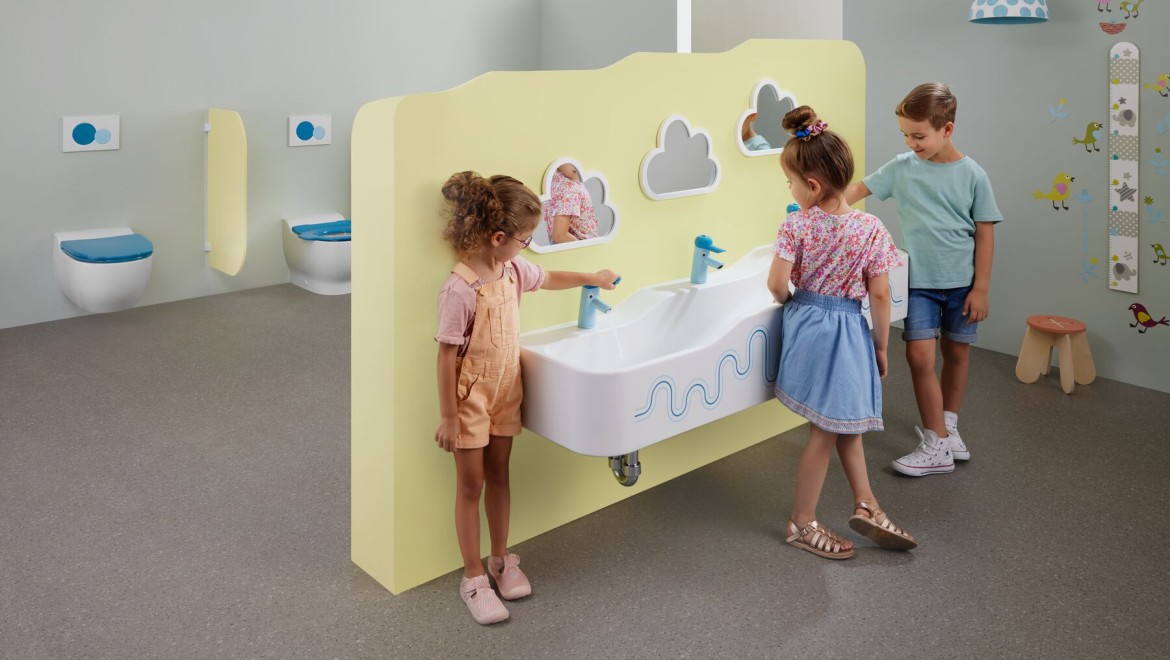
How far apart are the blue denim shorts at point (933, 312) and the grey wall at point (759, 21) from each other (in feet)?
8.63

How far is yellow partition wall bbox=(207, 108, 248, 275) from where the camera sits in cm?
489

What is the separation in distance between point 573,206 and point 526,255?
18 centimetres

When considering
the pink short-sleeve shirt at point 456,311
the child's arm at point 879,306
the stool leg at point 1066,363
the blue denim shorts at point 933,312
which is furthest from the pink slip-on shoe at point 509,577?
the stool leg at point 1066,363

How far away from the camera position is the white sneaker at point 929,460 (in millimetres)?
3146

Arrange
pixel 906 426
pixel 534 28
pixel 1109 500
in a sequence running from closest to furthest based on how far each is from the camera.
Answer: pixel 1109 500
pixel 906 426
pixel 534 28

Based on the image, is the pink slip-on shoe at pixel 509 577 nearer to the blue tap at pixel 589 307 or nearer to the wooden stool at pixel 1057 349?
the blue tap at pixel 589 307

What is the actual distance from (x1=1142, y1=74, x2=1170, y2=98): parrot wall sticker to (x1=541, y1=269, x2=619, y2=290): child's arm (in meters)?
2.54

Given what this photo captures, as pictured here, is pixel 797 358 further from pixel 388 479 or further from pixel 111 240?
pixel 111 240

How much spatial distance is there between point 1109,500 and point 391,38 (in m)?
4.42

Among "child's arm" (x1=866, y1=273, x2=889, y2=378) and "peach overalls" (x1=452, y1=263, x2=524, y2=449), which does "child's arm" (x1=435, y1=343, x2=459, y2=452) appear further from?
"child's arm" (x1=866, y1=273, x2=889, y2=378)

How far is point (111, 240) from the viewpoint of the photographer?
4.73 meters

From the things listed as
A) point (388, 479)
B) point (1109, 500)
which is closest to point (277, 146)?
point (388, 479)

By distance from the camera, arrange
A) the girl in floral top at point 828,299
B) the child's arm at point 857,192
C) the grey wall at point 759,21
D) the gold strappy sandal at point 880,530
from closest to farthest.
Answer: the girl in floral top at point 828,299 < the gold strappy sandal at point 880,530 < the child's arm at point 857,192 < the grey wall at point 759,21

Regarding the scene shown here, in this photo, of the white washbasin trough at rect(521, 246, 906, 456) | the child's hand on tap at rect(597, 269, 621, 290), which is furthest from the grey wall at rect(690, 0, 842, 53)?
the child's hand on tap at rect(597, 269, 621, 290)
